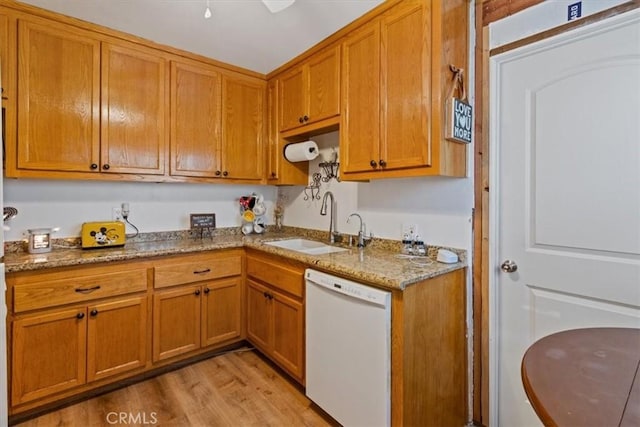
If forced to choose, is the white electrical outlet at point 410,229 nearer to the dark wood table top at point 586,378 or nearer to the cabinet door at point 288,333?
the cabinet door at point 288,333

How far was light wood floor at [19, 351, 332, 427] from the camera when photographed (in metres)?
1.79

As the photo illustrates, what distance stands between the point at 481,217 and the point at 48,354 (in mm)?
2557

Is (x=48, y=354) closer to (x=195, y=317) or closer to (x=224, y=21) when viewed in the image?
(x=195, y=317)

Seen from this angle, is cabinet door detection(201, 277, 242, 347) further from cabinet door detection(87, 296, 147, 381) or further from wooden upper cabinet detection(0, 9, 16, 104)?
wooden upper cabinet detection(0, 9, 16, 104)

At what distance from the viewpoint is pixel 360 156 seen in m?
2.02

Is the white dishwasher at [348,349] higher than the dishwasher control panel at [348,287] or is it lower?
lower

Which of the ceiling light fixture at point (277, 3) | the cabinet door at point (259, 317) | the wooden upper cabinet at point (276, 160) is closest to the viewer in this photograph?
the ceiling light fixture at point (277, 3)

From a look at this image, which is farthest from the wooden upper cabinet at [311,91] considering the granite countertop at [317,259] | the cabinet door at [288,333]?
the cabinet door at [288,333]

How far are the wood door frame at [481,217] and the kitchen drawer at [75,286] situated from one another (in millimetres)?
2083

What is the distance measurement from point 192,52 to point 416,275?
7.78 ft

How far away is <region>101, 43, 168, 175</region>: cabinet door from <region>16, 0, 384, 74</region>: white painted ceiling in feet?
0.59

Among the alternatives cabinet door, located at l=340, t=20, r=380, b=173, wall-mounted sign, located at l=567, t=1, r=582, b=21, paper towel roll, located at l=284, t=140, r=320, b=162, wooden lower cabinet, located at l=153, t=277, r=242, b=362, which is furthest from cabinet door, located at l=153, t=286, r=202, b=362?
wall-mounted sign, located at l=567, t=1, r=582, b=21

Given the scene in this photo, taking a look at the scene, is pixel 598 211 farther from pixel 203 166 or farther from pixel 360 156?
pixel 203 166

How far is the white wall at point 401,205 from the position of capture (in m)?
1.83
